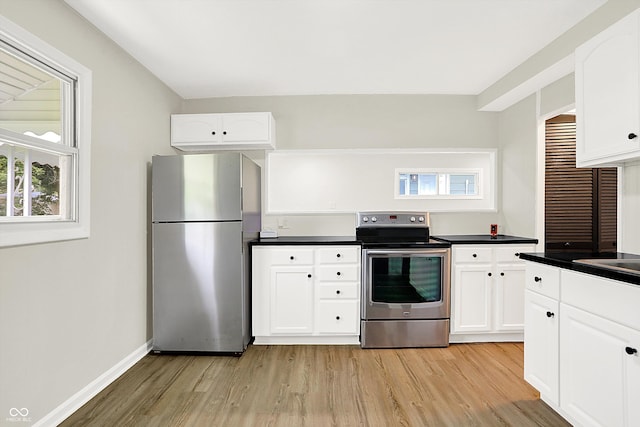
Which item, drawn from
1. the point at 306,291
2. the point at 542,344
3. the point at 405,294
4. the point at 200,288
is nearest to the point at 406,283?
the point at 405,294

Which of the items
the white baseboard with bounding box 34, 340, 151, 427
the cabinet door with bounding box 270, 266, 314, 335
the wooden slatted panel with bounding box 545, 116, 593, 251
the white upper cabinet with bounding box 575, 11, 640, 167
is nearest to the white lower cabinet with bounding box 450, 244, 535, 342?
the wooden slatted panel with bounding box 545, 116, 593, 251

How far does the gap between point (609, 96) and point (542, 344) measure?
4.74 ft

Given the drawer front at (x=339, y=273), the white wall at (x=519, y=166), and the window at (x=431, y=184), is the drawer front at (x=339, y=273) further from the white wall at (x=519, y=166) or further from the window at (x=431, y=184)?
the white wall at (x=519, y=166)

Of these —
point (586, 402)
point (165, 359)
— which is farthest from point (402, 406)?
point (165, 359)

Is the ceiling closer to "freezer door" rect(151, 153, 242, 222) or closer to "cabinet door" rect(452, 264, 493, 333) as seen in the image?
"freezer door" rect(151, 153, 242, 222)

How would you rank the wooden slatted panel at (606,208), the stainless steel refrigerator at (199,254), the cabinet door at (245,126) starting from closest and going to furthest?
the stainless steel refrigerator at (199,254), the wooden slatted panel at (606,208), the cabinet door at (245,126)

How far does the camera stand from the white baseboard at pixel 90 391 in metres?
1.90

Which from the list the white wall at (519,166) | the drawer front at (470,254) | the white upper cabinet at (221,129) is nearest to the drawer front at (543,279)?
the drawer front at (470,254)

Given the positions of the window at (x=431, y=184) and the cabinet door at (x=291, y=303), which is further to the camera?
the window at (x=431, y=184)

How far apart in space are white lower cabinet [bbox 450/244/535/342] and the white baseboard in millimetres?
2738

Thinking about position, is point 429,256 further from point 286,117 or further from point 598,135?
point 286,117

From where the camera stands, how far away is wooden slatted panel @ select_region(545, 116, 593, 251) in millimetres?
3168

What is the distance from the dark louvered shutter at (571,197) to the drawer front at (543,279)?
1.41 meters

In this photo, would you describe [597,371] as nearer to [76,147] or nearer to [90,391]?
[90,391]
